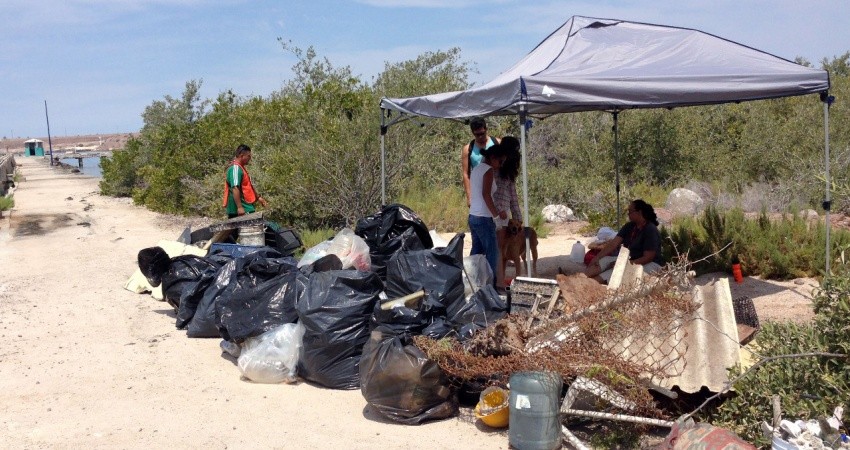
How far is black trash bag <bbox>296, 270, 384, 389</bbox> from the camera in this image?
568 centimetres

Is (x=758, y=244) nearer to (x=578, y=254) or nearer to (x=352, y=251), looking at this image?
(x=578, y=254)

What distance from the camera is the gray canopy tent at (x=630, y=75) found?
5996 millimetres

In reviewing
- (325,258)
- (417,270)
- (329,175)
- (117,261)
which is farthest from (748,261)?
(117,261)

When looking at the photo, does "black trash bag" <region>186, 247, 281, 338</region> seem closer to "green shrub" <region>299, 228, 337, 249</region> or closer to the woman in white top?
the woman in white top

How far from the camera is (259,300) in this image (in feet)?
20.9

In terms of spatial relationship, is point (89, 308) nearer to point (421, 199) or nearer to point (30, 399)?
point (30, 399)

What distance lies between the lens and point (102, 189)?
23.3m

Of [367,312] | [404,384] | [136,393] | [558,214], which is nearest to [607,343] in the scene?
[404,384]

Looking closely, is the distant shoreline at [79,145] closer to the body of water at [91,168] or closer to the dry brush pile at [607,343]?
the body of water at [91,168]

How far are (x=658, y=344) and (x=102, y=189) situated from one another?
21.7 m

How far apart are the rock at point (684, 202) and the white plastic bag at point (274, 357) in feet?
29.8

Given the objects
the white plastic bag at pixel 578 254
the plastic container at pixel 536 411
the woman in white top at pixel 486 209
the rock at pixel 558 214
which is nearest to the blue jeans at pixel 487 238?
the woman in white top at pixel 486 209

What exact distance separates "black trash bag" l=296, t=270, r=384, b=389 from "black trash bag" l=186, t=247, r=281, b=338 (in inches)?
51.1

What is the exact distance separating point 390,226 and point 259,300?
1.62 meters
